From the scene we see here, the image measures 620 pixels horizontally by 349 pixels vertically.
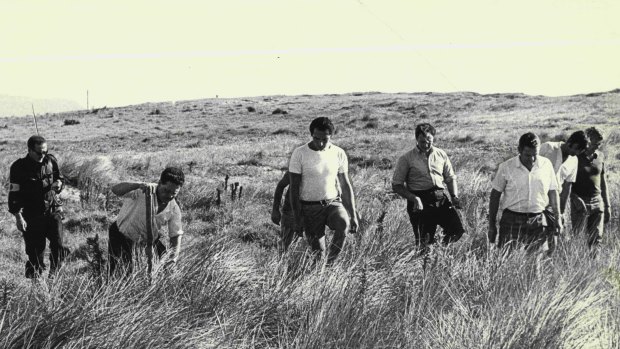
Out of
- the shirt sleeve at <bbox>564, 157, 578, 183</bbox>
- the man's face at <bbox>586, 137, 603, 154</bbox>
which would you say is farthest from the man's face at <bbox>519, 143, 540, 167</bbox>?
the man's face at <bbox>586, 137, 603, 154</bbox>

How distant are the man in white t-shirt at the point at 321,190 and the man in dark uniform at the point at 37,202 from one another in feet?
7.88

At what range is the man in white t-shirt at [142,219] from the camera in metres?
5.18

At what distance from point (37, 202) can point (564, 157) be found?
5.28 metres

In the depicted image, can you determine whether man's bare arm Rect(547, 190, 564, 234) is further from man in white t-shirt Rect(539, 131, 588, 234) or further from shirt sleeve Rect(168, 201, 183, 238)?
shirt sleeve Rect(168, 201, 183, 238)

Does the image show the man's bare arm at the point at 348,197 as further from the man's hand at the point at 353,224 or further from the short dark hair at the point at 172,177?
the short dark hair at the point at 172,177

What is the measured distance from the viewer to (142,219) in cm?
535

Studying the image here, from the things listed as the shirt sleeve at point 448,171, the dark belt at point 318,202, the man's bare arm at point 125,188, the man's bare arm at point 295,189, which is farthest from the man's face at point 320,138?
the man's bare arm at point 125,188

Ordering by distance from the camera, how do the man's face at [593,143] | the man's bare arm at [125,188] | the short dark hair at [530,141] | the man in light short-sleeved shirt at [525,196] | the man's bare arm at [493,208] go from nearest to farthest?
the man's bare arm at [125,188] < the short dark hair at [530,141] < the man in light short-sleeved shirt at [525,196] < the man's bare arm at [493,208] < the man's face at [593,143]

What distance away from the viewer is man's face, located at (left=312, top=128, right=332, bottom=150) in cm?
622

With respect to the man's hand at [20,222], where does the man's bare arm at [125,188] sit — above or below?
above

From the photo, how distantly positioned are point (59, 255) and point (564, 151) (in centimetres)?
517

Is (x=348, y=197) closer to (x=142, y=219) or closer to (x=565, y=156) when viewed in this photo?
(x=142, y=219)

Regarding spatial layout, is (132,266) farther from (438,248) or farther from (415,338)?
(438,248)

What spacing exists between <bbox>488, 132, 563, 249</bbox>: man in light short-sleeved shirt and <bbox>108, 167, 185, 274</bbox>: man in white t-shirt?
300 cm
